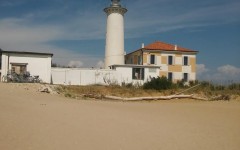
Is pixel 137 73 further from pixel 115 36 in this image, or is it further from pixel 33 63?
pixel 33 63

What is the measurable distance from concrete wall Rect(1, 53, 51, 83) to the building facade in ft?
41.2

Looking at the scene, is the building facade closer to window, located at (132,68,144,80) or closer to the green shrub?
window, located at (132,68,144,80)

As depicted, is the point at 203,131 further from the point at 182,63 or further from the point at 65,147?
the point at 182,63

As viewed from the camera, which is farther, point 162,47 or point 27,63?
point 162,47

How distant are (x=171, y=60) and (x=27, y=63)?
17.3m

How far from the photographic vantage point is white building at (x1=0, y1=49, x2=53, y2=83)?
94.4 ft

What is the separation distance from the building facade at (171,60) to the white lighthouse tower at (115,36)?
9.39ft

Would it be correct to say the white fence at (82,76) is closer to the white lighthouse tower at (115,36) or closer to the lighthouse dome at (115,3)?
the white lighthouse tower at (115,36)

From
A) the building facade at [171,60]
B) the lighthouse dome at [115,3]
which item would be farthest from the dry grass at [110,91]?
the lighthouse dome at [115,3]

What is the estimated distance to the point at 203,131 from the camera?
9.63 m

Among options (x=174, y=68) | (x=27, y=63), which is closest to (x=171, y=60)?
(x=174, y=68)

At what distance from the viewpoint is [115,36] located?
122ft

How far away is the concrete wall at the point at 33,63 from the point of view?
2881cm

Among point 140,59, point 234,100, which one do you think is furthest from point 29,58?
point 234,100
